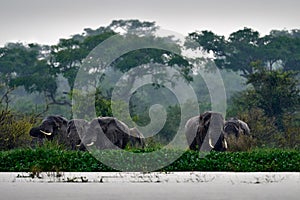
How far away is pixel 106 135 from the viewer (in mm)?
22250

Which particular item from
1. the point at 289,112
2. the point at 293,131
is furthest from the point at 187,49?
the point at 293,131

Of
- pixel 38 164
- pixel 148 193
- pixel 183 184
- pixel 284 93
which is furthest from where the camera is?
pixel 284 93

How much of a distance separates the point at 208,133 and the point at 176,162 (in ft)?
17.3

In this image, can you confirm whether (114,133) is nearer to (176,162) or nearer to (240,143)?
(240,143)

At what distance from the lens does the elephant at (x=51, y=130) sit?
2264cm

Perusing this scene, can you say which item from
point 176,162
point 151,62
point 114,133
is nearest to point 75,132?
point 114,133

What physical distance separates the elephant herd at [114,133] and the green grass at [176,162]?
4.48 metres

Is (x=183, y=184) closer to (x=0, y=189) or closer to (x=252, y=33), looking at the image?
(x=0, y=189)

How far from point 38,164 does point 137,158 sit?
7.42 ft

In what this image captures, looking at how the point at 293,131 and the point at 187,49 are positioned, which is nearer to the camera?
the point at 293,131

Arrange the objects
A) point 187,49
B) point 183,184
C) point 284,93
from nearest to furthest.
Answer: point 183,184 < point 284,93 < point 187,49

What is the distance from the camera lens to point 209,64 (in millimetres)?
42031

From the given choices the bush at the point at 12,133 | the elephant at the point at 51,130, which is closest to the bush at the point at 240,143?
the elephant at the point at 51,130

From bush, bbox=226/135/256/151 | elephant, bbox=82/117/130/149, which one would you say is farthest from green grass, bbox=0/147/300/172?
elephant, bbox=82/117/130/149
